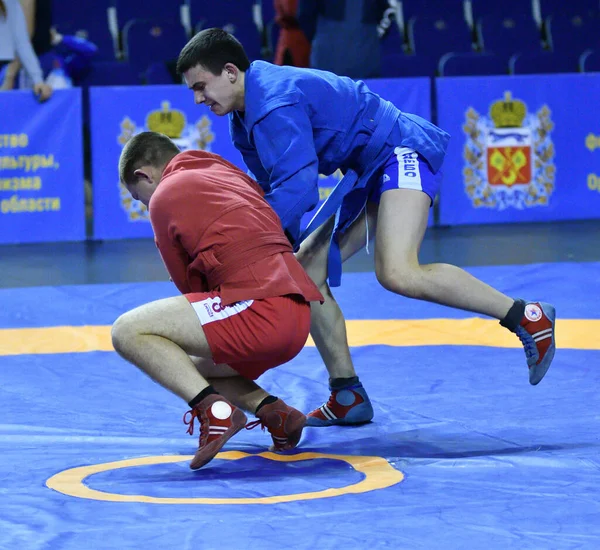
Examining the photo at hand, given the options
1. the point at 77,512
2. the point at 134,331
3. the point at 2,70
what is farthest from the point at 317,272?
the point at 2,70

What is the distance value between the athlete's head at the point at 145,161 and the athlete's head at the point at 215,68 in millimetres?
228

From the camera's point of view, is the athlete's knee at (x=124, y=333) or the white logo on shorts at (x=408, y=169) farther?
the white logo on shorts at (x=408, y=169)

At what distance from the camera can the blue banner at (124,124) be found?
315 inches

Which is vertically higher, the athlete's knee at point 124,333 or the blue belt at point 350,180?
the blue belt at point 350,180

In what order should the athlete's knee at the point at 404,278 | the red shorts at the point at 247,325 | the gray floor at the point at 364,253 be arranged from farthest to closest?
the gray floor at the point at 364,253 → the athlete's knee at the point at 404,278 → the red shorts at the point at 247,325

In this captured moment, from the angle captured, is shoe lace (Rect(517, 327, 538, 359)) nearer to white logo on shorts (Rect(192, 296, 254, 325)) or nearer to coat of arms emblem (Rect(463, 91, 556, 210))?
white logo on shorts (Rect(192, 296, 254, 325))

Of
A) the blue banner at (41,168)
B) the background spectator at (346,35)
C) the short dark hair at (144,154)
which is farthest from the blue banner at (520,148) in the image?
the short dark hair at (144,154)

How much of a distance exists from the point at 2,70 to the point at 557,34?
4.88 m

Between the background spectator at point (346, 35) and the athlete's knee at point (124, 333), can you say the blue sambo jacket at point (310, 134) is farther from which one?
the background spectator at point (346, 35)

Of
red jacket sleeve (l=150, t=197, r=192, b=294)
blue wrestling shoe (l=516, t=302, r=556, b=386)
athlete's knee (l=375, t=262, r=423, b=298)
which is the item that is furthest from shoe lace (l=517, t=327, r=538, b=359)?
red jacket sleeve (l=150, t=197, r=192, b=294)

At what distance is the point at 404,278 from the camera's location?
3.42m

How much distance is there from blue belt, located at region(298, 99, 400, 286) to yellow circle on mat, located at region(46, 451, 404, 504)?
2.34 feet

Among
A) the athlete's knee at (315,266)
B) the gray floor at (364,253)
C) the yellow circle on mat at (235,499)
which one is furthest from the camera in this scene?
the gray floor at (364,253)

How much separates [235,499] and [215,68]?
1.29 meters
